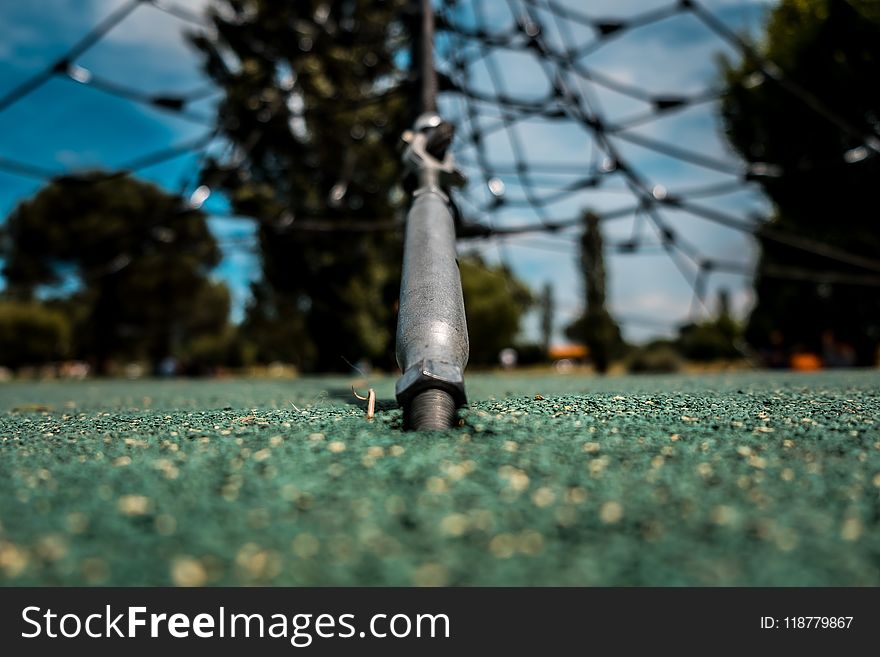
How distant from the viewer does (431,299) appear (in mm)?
2893

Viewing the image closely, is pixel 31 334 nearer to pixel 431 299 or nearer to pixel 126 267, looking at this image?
pixel 126 267

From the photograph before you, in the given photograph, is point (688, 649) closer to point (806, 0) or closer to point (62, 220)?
point (806, 0)

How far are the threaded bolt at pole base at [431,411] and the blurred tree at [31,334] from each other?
5451 centimetres

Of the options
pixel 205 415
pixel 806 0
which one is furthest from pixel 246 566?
pixel 806 0

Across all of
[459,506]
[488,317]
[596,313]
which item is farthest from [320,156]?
[488,317]

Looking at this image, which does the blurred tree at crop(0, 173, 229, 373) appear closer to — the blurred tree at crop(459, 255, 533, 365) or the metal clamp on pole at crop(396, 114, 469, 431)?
the blurred tree at crop(459, 255, 533, 365)

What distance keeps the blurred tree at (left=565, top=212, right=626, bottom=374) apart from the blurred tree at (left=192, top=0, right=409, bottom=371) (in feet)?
29.1

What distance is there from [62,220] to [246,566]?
3742cm

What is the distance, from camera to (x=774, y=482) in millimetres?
1776

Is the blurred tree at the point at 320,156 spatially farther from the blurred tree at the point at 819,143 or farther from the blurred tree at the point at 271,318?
the blurred tree at the point at 819,143

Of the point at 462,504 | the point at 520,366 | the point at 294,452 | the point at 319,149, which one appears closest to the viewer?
the point at 462,504

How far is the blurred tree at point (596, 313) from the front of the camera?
23469 mm

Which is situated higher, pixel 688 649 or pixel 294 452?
pixel 294 452

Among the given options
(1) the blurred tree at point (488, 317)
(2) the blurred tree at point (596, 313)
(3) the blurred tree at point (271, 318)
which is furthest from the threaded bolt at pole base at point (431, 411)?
(1) the blurred tree at point (488, 317)
